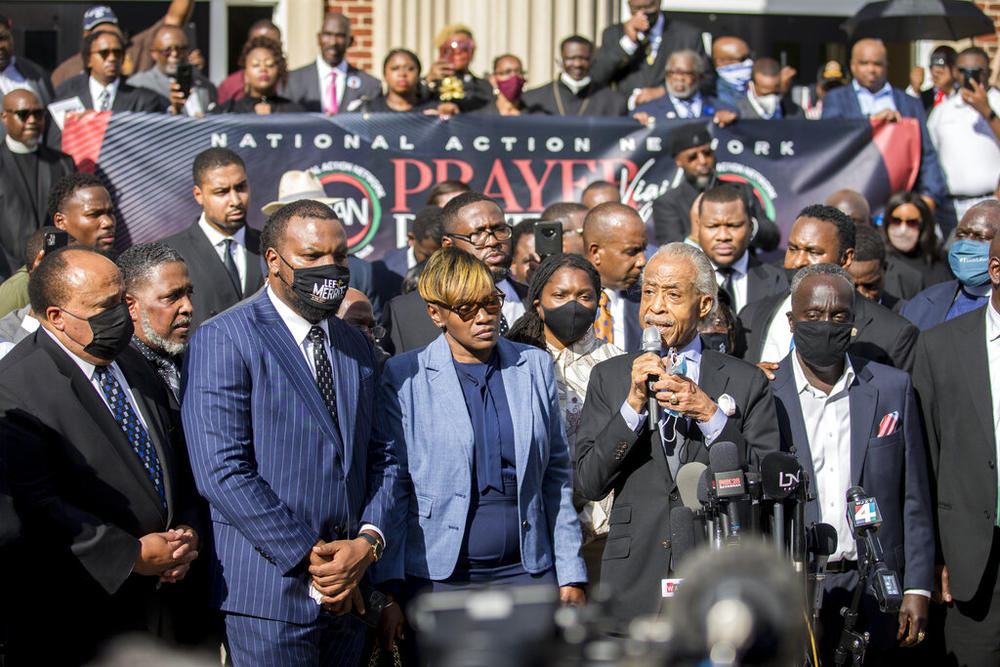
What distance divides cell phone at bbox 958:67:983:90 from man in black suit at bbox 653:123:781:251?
7.91 ft

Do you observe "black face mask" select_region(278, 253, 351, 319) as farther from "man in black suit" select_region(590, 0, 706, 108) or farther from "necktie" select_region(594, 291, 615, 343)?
"man in black suit" select_region(590, 0, 706, 108)

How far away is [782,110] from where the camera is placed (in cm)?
1028

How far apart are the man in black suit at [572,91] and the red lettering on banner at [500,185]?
3.74ft

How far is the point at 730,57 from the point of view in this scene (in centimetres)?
1078

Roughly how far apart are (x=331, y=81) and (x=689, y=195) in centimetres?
319

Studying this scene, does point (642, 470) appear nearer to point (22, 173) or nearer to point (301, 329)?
point (301, 329)

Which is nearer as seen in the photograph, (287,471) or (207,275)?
(287,471)

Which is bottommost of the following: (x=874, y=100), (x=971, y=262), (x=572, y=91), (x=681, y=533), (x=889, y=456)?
(x=681, y=533)

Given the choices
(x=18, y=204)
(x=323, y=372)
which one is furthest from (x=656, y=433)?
(x=18, y=204)

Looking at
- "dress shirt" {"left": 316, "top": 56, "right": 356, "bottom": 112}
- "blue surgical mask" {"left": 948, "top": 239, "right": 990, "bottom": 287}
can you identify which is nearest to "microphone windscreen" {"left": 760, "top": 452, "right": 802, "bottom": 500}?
"blue surgical mask" {"left": 948, "top": 239, "right": 990, "bottom": 287}

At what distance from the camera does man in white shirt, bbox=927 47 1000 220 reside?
966 cm

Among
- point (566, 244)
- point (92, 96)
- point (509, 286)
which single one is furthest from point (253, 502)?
point (92, 96)

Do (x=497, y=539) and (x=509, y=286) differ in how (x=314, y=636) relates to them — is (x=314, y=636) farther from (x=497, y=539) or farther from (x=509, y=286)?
(x=509, y=286)

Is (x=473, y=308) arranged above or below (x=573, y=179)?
below
